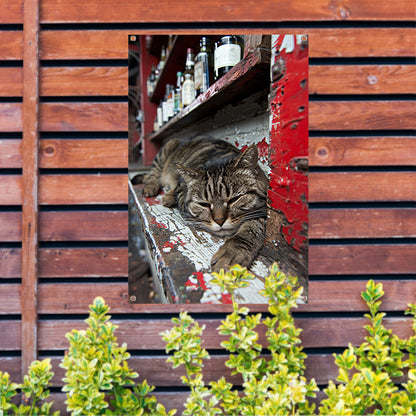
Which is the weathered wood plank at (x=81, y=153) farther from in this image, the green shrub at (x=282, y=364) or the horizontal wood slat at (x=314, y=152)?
the green shrub at (x=282, y=364)

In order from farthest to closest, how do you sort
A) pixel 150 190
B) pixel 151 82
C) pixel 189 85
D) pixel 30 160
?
1. pixel 151 82
2. pixel 150 190
3. pixel 189 85
4. pixel 30 160

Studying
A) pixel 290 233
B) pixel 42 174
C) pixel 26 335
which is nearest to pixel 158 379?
pixel 26 335

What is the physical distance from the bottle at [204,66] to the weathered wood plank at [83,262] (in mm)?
1170

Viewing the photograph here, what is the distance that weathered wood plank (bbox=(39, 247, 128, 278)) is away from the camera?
3.63ft

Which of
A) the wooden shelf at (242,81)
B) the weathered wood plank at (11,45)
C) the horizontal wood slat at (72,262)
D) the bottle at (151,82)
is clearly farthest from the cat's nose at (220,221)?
the bottle at (151,82)

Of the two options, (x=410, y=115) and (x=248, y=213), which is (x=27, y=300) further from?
(x=410, y=115)

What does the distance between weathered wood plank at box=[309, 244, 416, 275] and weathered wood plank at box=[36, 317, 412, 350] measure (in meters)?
0.18

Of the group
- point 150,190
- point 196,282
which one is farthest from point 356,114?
point 150,190

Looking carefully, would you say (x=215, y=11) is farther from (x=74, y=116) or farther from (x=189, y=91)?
(x=189, y=91)

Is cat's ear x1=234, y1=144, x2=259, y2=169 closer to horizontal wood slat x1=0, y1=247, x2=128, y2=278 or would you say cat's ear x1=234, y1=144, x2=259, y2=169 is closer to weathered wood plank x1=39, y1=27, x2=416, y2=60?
weathered wood plank x1=39, y1=27, x2=416, y2=60

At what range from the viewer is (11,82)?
1096mm

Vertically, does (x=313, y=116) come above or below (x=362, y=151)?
above

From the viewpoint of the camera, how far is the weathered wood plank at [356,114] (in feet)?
3.57

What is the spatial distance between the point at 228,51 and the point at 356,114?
26.2 inches
